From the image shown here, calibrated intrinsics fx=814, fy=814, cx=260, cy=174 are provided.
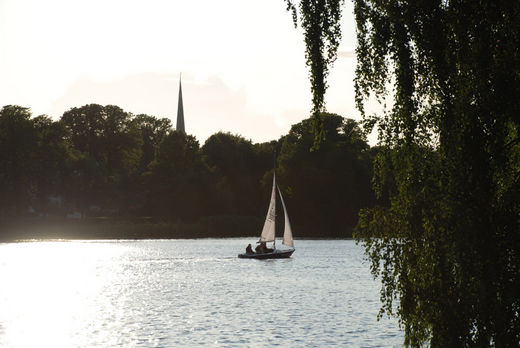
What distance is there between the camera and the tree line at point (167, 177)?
123 meters

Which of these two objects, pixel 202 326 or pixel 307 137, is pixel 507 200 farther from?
pixel 307 137

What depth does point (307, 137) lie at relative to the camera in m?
126

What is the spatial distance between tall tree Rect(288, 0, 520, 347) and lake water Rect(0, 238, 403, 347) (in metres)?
14.4

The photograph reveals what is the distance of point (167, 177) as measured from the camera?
13150 centimetres

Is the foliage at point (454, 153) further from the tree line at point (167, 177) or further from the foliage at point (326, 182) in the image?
the foliage at point (326, 182)

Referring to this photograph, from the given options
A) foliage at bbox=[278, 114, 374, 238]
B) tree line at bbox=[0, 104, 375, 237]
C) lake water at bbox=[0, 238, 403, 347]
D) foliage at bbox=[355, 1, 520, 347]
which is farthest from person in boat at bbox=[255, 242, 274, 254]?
foliage at bbox=[355, 1, 520, 347]

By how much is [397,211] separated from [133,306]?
29620 millimetres

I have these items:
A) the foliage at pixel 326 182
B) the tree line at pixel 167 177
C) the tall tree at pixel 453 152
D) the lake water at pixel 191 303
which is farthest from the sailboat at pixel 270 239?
the tall tree at pixel 453 152

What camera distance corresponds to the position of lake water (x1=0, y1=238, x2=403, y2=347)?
3144cm

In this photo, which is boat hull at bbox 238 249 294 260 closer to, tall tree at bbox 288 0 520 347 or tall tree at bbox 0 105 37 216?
tall tree at bbox 288 0 520 347

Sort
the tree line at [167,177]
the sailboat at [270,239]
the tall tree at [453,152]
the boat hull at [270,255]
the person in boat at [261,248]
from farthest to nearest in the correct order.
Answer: the tree line at [167,177], the person in boat at [261,248], the sailboat at [270,239], the boat hull at [270,255], the tall tree at [453,152]

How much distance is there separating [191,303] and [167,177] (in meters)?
88.1

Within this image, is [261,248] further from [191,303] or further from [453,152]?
[453,152]

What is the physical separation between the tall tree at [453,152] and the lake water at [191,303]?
47.3ft
